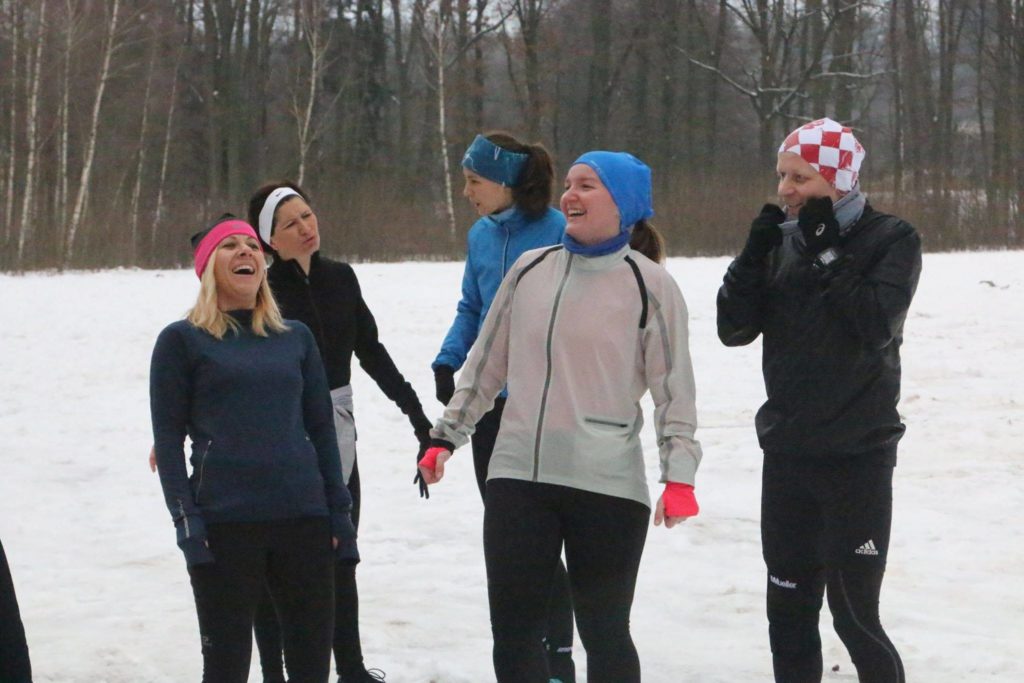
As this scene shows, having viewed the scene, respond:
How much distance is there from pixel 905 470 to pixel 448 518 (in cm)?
298

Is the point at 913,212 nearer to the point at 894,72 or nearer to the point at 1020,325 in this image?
the point at 894,72

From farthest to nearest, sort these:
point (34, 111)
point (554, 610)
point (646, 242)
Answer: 1. point (34, 111)
2. point (554, 610)
3. point (646, 242)

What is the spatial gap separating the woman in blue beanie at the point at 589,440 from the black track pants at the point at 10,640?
125cm

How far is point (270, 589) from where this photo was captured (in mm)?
3553

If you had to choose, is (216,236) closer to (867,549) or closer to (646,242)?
(646,242)

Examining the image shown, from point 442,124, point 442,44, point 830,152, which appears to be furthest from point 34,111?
point 830,152

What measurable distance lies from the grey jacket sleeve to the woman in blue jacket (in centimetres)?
88

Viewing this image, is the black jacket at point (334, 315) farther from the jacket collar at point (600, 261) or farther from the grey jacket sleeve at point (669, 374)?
the grey jacket sleeve at point (669, 374)

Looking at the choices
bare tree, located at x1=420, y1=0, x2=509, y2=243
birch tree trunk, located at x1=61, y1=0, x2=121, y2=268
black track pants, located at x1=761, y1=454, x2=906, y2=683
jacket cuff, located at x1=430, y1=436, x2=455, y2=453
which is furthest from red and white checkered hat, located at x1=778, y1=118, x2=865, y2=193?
bare tree, located at x1=420, y1=0, x2=509, y2=243

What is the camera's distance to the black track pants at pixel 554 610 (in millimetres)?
4227

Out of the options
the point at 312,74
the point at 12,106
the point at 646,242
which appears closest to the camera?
the point at 646,242

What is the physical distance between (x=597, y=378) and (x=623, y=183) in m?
0.53

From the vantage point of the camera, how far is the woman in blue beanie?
11.1 ft

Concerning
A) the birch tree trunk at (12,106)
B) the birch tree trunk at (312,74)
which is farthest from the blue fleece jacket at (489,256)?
the birch tree trunk at (312,74)
